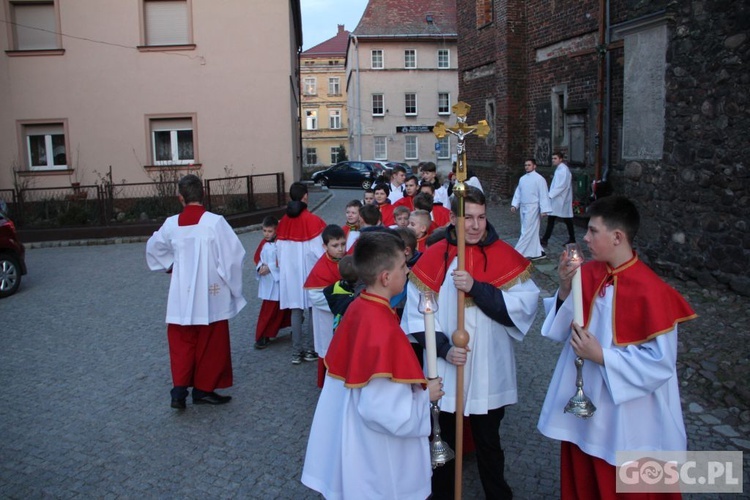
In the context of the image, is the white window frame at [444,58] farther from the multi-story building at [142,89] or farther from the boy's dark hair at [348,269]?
the boy's dark hair at [348,269]

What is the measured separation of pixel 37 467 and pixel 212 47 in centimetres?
1912

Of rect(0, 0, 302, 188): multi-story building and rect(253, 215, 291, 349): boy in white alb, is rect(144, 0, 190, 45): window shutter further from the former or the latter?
rect(253, 215, 291, 349): boy in white alb

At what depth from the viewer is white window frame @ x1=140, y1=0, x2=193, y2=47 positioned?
21891 mm

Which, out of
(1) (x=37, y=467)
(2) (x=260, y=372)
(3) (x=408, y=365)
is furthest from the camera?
(2) (x=260, y=372)

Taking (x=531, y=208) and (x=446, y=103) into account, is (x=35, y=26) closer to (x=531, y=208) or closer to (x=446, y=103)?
(x=531, y=208)

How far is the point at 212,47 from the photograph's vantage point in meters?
22.1

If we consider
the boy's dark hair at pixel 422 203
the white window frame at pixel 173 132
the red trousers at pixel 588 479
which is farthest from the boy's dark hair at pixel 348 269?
the white window frame at pixel 173 132

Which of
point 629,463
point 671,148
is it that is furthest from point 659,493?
point 671,148

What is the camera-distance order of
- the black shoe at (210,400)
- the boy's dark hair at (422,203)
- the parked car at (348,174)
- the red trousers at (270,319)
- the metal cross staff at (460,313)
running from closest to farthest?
1. the metal cross staff at (460,313)
2. the black shoe at (210,400)
3. the boy's dark hair at (422,203)
4. the red trousers at (270,319)
5. the parked car at (348,174)

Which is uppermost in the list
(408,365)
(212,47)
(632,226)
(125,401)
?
(212,47)

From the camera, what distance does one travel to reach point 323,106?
225ft

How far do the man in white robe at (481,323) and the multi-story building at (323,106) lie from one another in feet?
213

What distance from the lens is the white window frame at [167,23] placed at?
71.8 ft

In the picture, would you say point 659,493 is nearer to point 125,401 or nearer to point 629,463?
point 629,463
